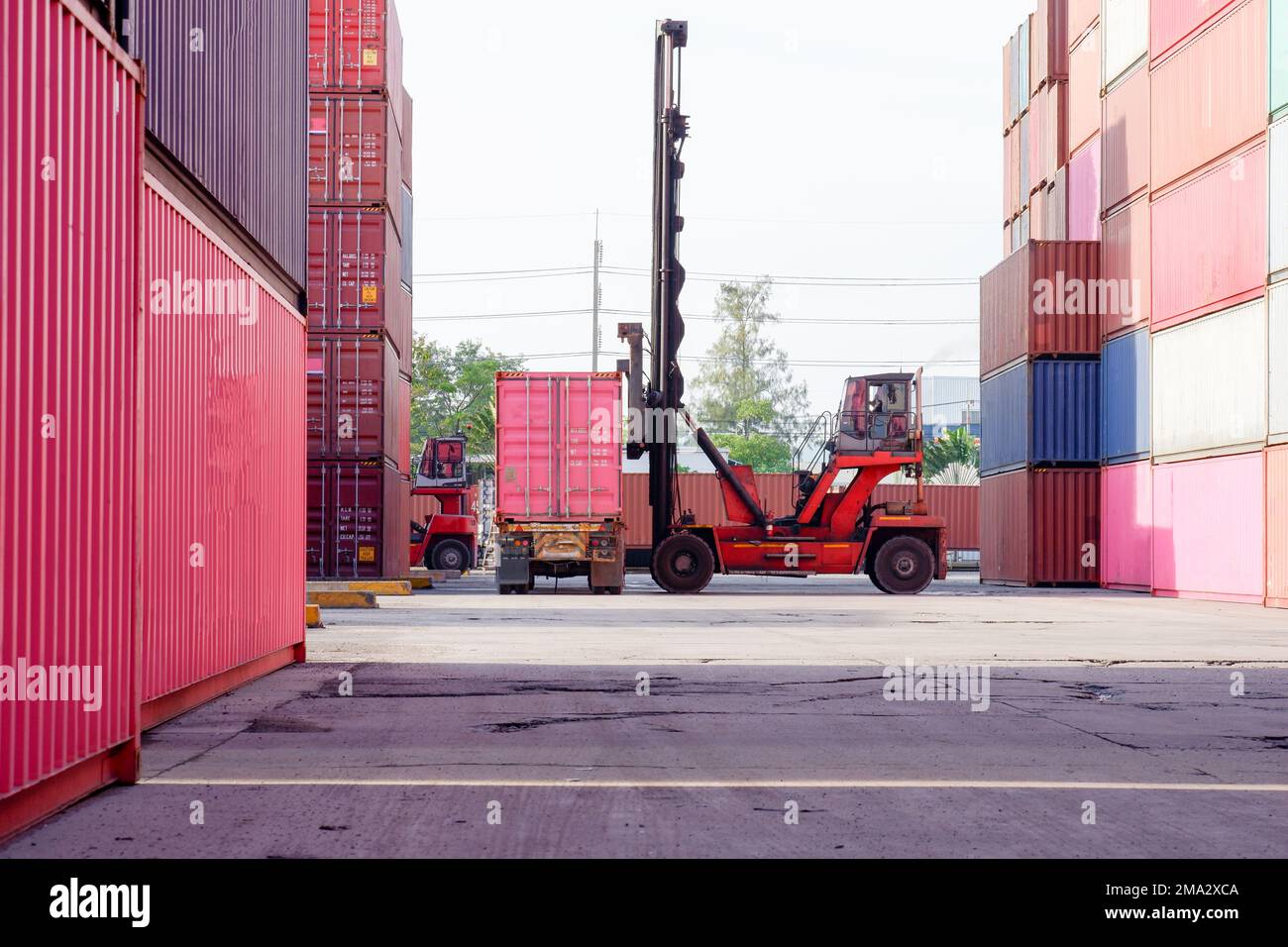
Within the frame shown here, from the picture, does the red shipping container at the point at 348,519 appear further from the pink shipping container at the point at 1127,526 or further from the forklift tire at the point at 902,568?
the pink shipping container at the point at 1127,526

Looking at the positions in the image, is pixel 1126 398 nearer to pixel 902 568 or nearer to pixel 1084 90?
pixel 902 568

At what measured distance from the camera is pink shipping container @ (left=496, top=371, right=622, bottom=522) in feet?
79.9

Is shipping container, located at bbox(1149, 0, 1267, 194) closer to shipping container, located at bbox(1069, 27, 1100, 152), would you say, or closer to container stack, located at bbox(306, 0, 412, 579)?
shipping container, located at bbox(1069, 27, 1100, 152)

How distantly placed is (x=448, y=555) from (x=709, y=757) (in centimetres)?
2860

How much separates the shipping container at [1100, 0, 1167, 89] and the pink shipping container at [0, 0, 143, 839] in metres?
25.7

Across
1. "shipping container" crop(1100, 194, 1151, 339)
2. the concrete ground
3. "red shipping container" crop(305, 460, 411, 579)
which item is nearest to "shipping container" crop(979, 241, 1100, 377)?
"shipping container" crop(1100, 194, 1151, 339)

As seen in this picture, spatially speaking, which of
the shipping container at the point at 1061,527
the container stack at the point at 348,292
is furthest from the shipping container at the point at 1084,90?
the container stack at the point at 348,292

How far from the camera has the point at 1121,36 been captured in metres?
29.9

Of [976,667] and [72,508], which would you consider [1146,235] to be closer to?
[976,667]

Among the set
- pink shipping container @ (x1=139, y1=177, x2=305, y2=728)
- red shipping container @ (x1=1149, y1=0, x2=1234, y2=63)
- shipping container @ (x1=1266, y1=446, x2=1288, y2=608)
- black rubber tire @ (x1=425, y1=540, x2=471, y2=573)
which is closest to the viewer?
pink shipping container @ (x1=139, y1=177, x2=305, y2=728)

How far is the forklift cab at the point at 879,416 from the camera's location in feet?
86.4

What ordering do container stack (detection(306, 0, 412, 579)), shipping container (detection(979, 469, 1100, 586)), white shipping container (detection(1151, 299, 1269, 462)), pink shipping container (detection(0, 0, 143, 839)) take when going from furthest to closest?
shipping container (detection(979, 469, 1100, 586)) < container stack (detection(306, 0, 412, 579)) < white shipping container (detection(1151, 299, 1269, 462)) < pink shipping container (detection(0, 0, 143, 839))

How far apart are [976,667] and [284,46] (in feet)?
26.0

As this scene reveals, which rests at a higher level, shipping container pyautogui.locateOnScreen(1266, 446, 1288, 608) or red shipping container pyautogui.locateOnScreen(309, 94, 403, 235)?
red shipping container pyautogui.locateOnScreen(309, 94, 403, 235)
